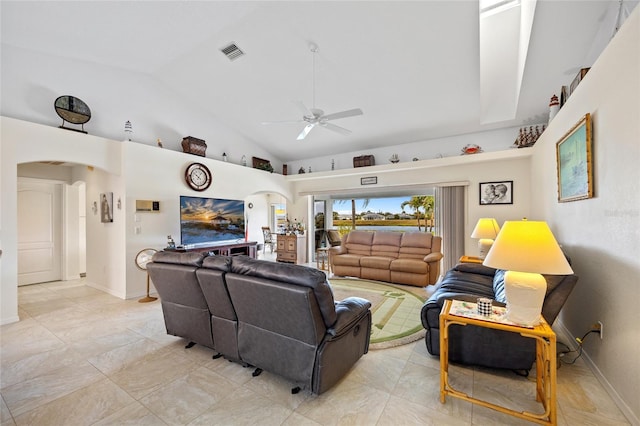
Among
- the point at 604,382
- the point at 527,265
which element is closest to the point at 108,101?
the point at 527,265

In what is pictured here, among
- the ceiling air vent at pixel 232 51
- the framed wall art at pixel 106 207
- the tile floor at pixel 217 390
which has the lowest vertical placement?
the tile floor at pixel 217 390

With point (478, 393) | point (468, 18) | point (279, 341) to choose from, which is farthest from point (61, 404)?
point (468, 18)

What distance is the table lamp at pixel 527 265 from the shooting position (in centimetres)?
160

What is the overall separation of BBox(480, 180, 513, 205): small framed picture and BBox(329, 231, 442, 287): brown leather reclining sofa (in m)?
1.20

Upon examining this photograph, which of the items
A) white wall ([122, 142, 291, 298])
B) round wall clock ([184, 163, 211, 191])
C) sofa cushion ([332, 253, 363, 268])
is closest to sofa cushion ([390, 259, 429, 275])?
sofa cushion ([332, 253, 363, 268])

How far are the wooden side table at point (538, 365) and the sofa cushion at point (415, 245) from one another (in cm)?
322

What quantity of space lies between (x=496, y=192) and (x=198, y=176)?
5835 millimetres

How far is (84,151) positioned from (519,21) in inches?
248

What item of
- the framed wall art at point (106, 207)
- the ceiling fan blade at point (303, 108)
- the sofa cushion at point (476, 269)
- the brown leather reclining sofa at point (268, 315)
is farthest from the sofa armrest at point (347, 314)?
the framed wall art at point (106, 207)

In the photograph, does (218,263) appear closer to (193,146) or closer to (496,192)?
(193,146)

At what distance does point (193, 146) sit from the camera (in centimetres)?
524

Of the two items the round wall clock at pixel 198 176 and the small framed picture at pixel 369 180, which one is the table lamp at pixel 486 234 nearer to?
the small framed picture at pixel 369 180

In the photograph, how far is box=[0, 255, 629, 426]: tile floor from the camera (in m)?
1.68

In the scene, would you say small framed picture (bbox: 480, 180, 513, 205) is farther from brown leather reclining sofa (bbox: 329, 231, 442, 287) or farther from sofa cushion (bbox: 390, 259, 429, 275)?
sofa cushion (bbox: 390, 259, 429, 275)
